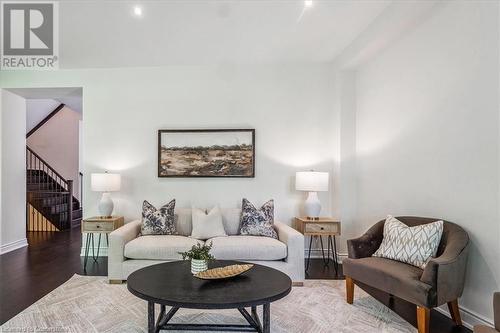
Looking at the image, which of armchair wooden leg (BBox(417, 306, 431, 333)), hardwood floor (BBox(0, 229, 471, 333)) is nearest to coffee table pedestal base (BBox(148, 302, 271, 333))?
armchair wooden leg (BBox(417, 306, 431, 333))

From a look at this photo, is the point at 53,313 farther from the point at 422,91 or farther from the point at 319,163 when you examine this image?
the point at 422,91

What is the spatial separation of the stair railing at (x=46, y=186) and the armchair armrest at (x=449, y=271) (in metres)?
7.27

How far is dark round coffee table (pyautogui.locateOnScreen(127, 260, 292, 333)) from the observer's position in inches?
79.5

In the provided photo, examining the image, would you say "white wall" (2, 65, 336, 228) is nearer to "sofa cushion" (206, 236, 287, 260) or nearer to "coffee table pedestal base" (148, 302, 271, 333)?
"sofa cushion" (206, 236, 287, 260)

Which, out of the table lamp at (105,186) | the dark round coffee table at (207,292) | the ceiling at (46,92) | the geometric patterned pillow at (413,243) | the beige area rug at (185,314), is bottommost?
the beige area rug at (185,314)

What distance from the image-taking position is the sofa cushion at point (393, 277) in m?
2.27

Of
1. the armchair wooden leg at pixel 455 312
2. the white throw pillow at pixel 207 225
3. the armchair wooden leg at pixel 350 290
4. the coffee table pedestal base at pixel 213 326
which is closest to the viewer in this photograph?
the coffee table pedestal base at pixel 213 326

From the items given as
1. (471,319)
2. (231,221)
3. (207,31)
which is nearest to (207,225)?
(231,221)

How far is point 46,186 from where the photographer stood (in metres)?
7.65

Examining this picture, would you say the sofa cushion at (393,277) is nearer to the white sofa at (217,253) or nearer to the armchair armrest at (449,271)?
the armchair armrest at (449,271)

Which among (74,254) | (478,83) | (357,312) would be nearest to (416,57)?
(478,83)

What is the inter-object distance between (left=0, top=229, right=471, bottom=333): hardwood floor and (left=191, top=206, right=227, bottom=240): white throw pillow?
4.01 feet

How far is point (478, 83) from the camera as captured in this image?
99.2 inches

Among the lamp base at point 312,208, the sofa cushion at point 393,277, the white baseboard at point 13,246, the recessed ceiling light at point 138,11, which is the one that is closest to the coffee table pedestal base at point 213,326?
the sofa cushion at point 393,277
